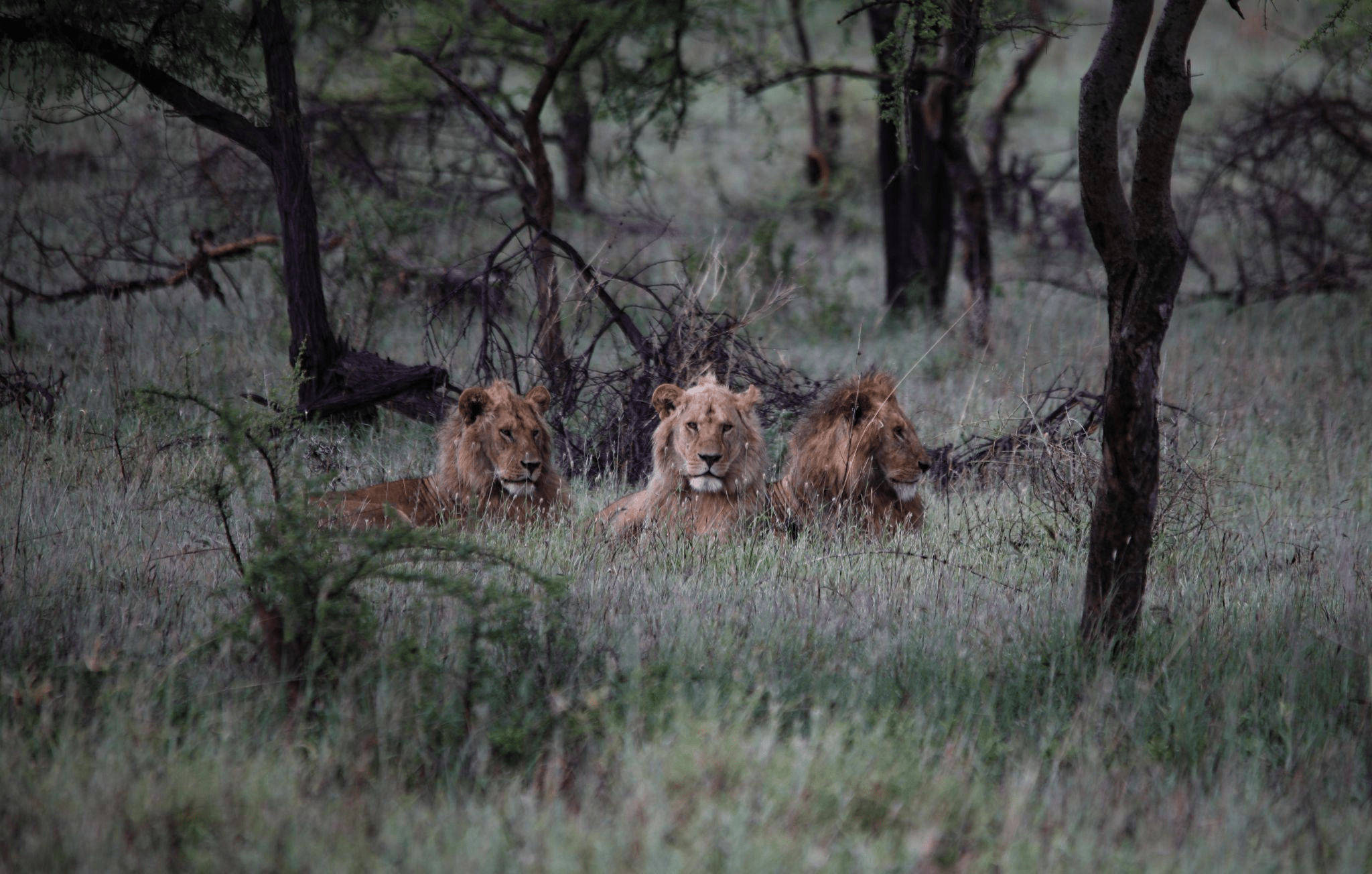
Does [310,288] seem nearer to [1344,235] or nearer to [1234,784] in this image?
[1234,784]

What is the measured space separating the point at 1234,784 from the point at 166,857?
3.19 metres

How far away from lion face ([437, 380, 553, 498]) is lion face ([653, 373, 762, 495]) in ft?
2.46

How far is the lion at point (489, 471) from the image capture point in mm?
6547

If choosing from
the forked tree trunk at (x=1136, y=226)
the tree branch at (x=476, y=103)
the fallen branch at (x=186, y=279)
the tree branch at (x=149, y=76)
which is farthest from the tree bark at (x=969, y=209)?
the forked tree trunk at (x=1136, y=226)

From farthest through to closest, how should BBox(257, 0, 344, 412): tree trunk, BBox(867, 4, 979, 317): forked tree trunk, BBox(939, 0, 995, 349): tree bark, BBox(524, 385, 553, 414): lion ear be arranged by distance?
BBox(867, 4, 979, 317): forked tree trunk → BBox(939, 0, 995, 349): tree bark → BBox(257, 0, 344, 412): tree trunk → BBox(524, 385, 553, 414): lion ear

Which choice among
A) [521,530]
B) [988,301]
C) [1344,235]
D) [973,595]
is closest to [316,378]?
[521,530]

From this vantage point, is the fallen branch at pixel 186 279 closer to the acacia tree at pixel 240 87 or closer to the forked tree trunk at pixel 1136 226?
the acacia tree at pixel 240 87

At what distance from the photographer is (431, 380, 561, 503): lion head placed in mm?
6562

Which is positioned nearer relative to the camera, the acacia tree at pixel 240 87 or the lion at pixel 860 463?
the lion at pixel 860 463

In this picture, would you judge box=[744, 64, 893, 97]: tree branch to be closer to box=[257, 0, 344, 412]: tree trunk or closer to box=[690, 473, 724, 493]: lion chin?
box=[257, 0, 344, 412]: tree trunk

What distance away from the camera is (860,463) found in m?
6.66

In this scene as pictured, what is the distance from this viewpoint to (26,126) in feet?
23.9

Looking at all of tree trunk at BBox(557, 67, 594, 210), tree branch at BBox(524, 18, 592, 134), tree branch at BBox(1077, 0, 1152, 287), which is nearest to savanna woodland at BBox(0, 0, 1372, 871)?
tree branch at BBox(1077, 0, 1152, 287)

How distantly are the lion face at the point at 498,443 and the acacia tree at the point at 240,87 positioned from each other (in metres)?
1.17
